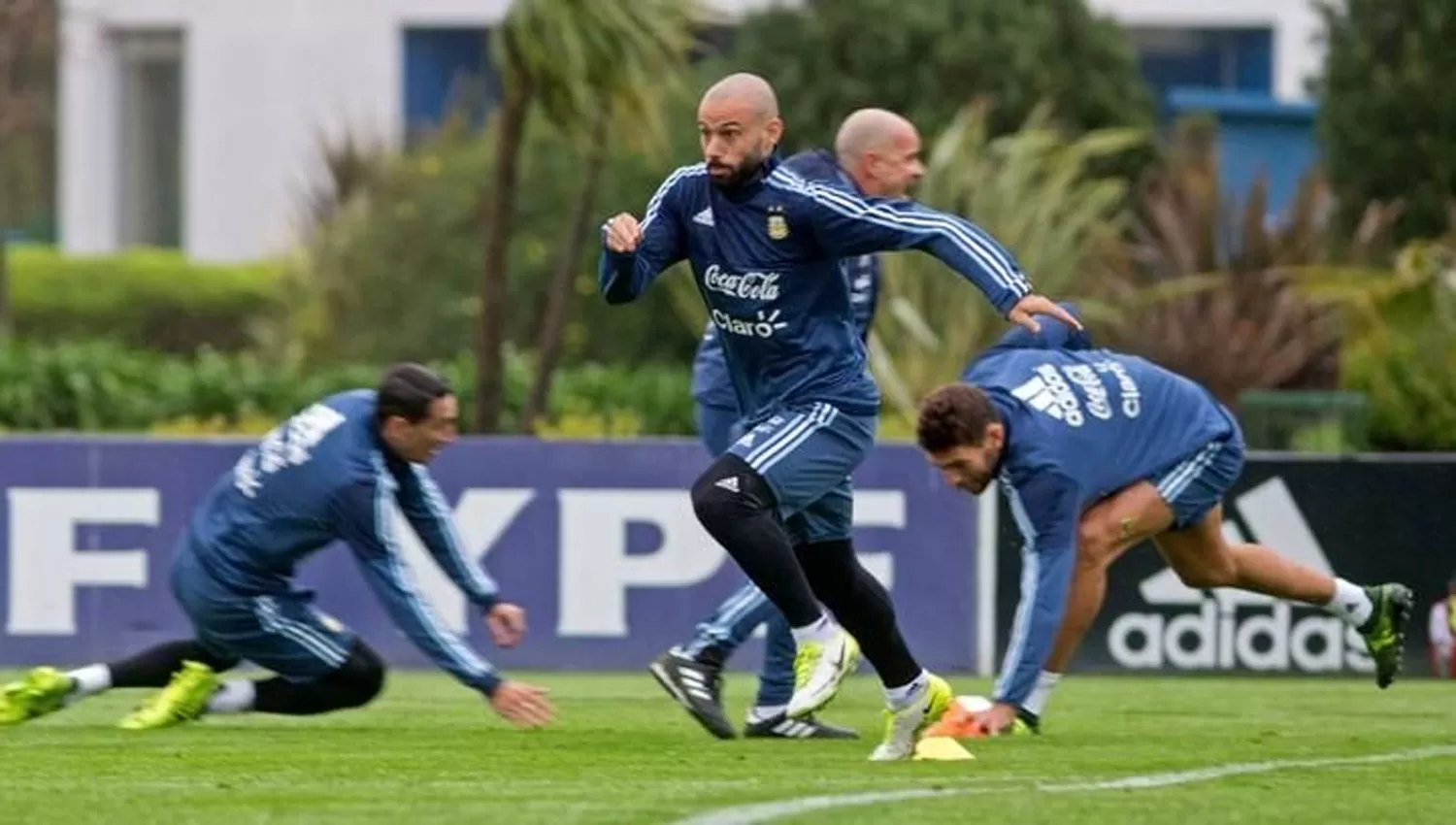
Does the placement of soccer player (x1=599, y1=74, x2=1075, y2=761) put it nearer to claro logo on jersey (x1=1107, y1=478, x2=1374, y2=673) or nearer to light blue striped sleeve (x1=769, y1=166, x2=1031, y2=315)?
light blue striped sleeve (x1=769, y1=166, x2=1031, y2=315)

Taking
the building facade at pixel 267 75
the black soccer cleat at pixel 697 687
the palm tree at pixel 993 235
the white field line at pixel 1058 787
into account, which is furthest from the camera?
the building facade at pixel 267 75

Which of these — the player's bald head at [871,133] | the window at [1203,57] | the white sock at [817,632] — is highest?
the window at [1203,57]

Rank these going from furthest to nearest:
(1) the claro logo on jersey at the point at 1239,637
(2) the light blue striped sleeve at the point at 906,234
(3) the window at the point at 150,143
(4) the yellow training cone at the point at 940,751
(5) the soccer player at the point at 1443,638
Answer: (3) the window at the point at 150,143 → (1) the claro logo on jersey at the point at 1239,637 → (5) the soccer player at the point at 1443,638 → (4) the yellow training cone at the point at 940,751 → (2) the light blue striped sleeve at the point at 906,234

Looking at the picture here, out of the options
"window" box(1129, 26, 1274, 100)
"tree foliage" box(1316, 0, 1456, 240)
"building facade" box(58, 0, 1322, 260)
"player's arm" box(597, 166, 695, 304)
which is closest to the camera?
"player's arm" box(597, 166, 695, 304)

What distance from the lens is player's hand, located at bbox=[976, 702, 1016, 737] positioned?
10336mm

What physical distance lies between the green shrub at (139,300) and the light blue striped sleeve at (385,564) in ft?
107

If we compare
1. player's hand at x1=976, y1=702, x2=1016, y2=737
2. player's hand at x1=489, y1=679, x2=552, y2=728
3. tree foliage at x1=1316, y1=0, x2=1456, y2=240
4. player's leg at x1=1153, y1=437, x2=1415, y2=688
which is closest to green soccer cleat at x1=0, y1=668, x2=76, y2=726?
player's hand at x1=489, y1=679, x2=552, y2=728

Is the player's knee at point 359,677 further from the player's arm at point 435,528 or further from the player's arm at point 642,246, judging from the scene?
the player's arm at point 642,246

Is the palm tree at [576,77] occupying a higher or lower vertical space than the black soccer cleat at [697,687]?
higher

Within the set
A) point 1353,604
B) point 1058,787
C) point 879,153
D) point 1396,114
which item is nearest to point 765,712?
point 879,153

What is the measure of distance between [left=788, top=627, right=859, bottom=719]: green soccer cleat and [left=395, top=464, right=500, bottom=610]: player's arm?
139 centimetres

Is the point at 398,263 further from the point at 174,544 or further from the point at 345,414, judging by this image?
the point at 345,414

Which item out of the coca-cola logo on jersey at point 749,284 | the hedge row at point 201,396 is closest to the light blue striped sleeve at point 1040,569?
the coca-cola logo on jersey at point 749,284

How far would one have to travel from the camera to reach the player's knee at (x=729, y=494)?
1018cm
